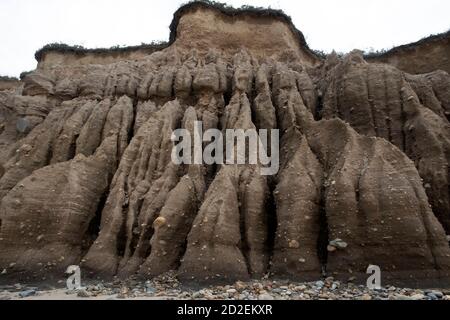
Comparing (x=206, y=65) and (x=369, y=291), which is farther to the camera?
(x=206, y=65)

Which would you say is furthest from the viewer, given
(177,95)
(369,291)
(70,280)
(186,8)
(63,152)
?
(186,8)

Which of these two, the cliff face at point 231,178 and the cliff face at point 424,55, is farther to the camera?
the cliff face at point 424,55

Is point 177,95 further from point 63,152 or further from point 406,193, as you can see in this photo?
point 406,193

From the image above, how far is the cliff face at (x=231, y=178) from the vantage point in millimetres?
9219

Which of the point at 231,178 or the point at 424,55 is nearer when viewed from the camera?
the point at 231,178

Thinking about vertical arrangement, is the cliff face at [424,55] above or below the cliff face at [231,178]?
above

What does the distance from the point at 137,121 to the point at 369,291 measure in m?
10.1

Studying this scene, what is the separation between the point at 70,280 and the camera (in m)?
9.94

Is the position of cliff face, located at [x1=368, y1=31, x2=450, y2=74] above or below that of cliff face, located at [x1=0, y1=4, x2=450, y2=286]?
above

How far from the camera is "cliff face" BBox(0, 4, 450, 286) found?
9.22 m

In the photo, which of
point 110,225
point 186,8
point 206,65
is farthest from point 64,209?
point 186,8

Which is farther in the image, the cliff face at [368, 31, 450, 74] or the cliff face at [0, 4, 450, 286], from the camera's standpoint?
the cliff face at [368, 31, 450, 74]

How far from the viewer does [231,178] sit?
10.9m

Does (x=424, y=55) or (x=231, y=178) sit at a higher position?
(x=424, y=55)
